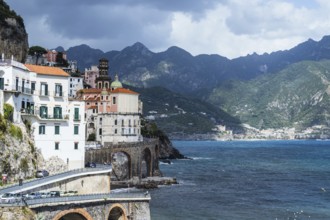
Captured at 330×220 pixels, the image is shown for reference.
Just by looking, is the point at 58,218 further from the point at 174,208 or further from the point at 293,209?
the point at 293,209

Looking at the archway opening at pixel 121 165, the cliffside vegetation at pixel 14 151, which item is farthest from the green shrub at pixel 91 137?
the cliffside vegetation at pixel 14 151

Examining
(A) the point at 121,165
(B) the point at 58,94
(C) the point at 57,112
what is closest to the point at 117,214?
(C) the point at 57,112

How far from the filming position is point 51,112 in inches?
2931

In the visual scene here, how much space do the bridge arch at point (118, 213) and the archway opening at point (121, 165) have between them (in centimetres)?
5729

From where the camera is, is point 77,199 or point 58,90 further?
point 58,90

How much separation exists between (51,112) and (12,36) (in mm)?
57399

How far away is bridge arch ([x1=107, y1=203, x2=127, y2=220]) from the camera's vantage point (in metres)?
60.6

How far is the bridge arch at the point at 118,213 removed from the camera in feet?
199

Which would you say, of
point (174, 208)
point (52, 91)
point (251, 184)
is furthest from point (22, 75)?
point (251, 184)

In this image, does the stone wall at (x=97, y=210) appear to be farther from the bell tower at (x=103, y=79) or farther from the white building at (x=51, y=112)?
the bell tower at (x=103, y=79)

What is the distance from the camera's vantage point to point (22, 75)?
69.3 metres

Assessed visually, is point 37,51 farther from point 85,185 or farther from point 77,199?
point 77,199

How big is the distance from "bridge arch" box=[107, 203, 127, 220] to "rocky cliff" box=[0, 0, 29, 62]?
6861 cm

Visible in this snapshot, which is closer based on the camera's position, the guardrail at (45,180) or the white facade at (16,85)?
the guardrail at (45,180)
